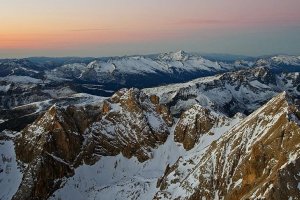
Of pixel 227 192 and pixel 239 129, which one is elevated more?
pixel 239 129

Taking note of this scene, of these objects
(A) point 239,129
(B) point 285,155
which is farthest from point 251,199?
(A) point 239,129

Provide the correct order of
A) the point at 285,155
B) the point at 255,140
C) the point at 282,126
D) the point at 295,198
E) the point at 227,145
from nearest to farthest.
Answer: the point at 295,198, the point at 285,155, the point at 282,126, the point at 255,140, the point at 227,145

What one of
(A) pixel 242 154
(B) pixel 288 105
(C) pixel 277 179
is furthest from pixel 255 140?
(C) pixel 277 179

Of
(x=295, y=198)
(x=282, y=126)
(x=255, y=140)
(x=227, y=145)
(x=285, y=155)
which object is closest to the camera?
(x=295, y=198)

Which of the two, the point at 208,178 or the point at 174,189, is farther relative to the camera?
the point at 174,189

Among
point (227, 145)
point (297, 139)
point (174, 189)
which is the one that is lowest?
point (174, 189)

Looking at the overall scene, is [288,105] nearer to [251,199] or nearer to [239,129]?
[239,129]
